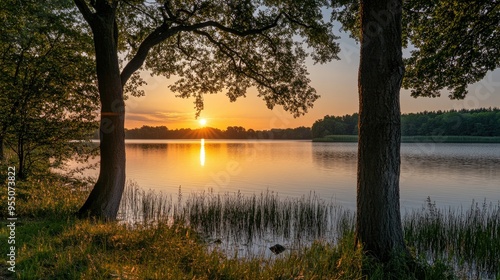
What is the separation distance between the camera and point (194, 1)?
9.91 metres

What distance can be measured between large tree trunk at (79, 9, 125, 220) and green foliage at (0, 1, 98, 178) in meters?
4.23

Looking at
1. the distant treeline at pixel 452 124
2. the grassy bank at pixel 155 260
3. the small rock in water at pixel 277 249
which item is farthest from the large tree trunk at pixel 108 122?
the distant treeline at pixel 452 124

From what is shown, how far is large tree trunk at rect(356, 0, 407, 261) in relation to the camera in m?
5.10

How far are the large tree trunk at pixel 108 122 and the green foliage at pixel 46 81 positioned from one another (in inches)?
167

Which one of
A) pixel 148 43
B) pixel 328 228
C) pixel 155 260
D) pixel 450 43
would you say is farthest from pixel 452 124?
pixel 155 260

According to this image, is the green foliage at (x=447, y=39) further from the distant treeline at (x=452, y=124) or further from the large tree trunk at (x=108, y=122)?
the distant treeline at (x=452, y=124)

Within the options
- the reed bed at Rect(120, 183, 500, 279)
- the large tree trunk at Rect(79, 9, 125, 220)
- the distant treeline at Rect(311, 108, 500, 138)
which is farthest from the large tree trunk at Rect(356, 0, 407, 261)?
the distant treeline at Rect(311, 108, 500, 138)

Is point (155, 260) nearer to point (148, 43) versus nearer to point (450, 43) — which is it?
point (148, 43)

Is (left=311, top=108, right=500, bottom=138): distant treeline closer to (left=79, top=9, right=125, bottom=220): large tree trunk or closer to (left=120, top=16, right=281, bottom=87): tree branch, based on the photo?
(left=120, top=16, right=281, bottom=87): tree branch

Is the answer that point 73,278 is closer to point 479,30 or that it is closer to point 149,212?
point 149,212

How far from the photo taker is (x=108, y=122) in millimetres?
7859

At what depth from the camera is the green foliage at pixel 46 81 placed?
35.4 ft

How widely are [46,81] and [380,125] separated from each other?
11274 mm

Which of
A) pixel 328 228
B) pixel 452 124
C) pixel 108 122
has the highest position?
pixel 452 124
